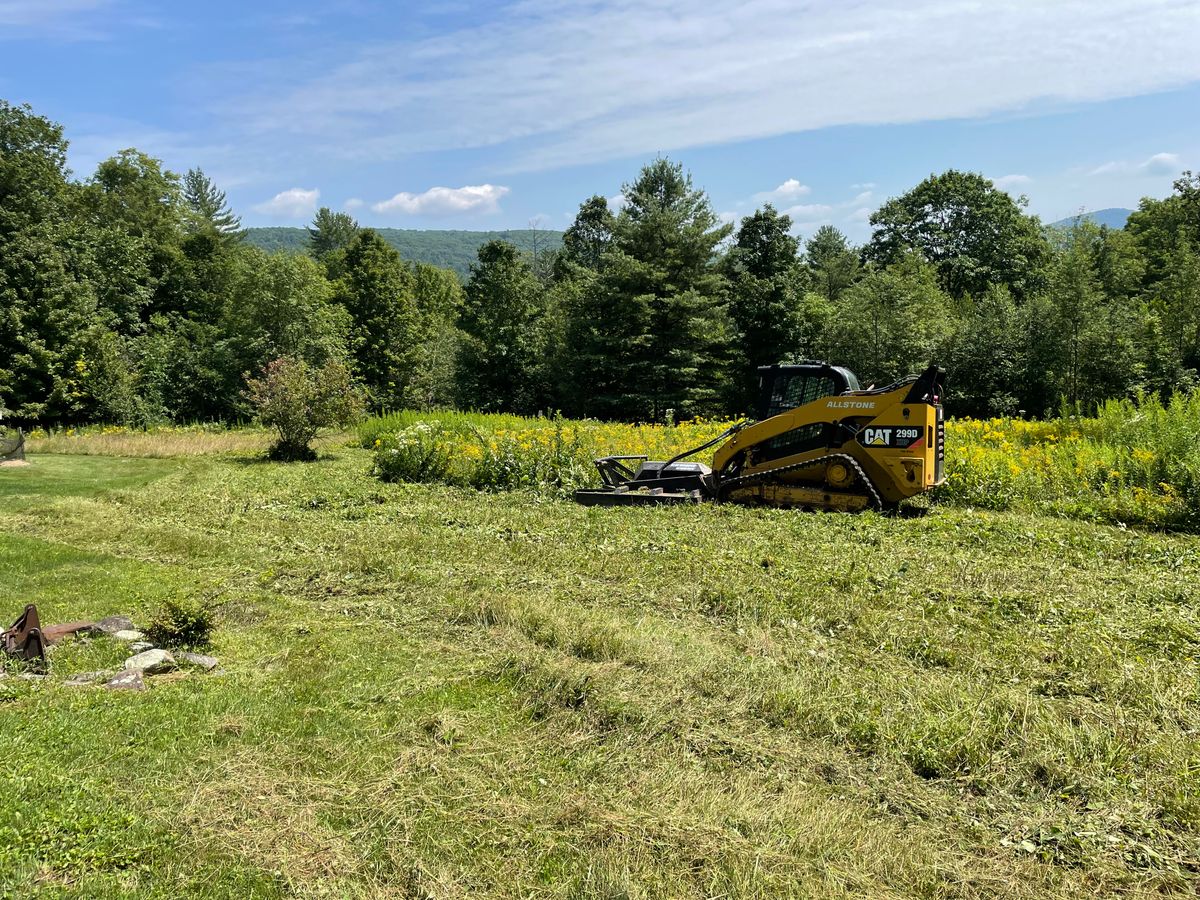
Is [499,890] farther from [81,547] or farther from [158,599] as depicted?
[81,547]

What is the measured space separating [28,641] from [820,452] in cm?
909

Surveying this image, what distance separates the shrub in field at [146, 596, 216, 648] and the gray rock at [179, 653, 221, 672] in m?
0.31

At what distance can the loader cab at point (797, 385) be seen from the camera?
1090 cm

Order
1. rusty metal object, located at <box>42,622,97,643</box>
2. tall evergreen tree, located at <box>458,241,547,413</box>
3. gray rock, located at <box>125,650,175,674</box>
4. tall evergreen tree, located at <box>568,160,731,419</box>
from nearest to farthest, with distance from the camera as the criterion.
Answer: gray rock, located at <box>125,650,175,674</box>
rusty metal object, located at <box>42,622,97,643</box>
tall evergreen tree, located at <box>568,160,731,419</box>
tall evergreen tree, located at <box>458,241,547,413</box>

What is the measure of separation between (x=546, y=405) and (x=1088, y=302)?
22731 millimetres

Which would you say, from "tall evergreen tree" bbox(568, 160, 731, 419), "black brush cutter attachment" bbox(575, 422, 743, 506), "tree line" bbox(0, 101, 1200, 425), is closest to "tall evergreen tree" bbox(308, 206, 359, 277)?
"tree line" bbox(0, 101, 1200, 425)

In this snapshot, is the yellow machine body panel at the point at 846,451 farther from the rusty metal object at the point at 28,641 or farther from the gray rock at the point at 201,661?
the rusty metal object at the point at 28,641

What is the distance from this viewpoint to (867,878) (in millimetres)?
3021

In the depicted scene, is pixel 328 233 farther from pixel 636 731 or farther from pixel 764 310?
pixel 636 731

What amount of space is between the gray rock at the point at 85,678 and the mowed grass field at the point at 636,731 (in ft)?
0.28

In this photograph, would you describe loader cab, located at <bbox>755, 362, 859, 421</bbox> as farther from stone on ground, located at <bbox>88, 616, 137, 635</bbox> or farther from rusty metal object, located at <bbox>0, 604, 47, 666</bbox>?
rusty metal object, located at <bbox>0, 604, 47, 666</bbox>

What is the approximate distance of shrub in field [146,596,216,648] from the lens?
572 cm

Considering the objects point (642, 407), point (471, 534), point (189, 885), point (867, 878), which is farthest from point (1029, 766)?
point (642, 407)

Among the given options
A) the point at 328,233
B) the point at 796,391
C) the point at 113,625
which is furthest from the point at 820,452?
the point at 328,233
